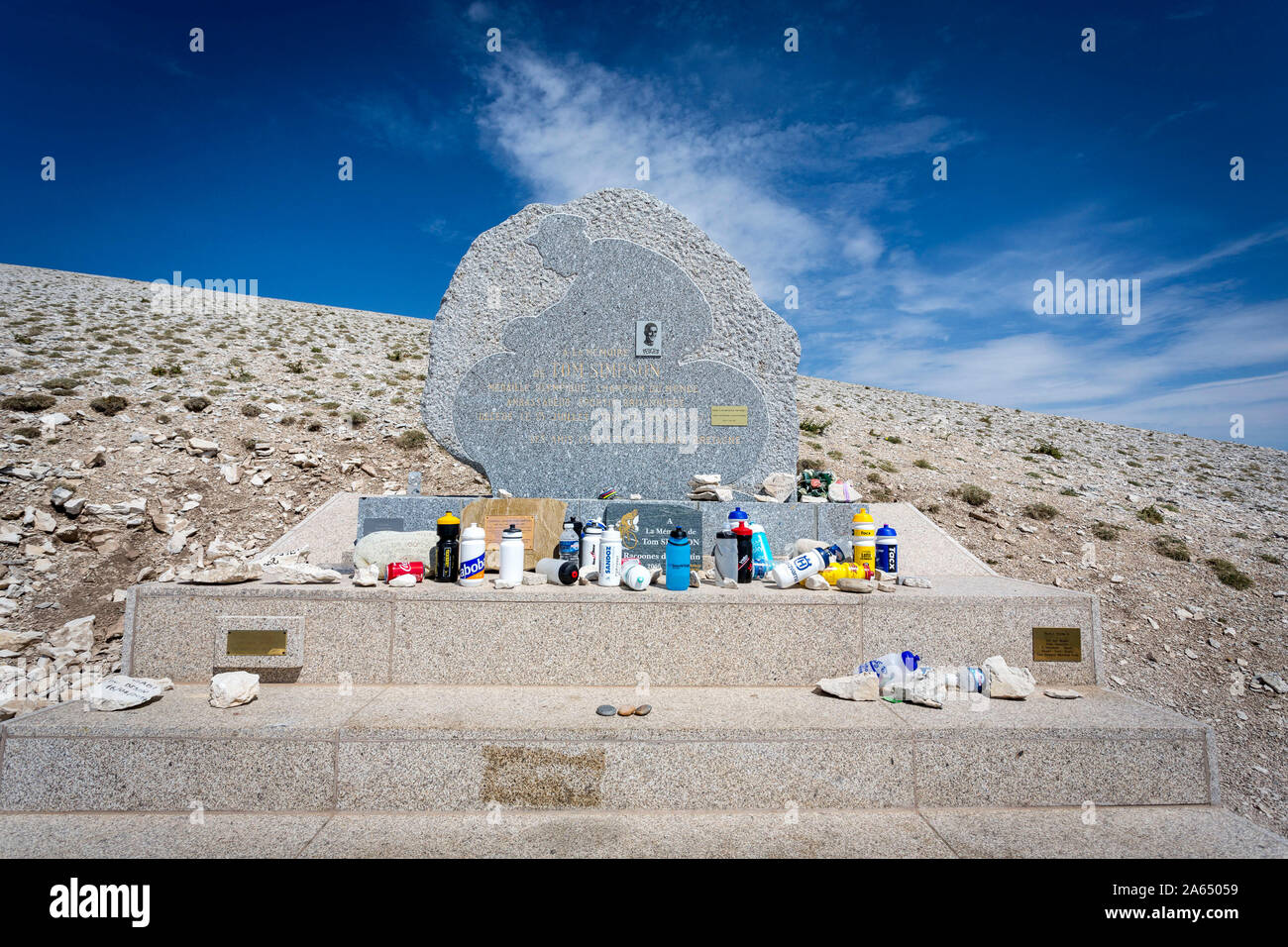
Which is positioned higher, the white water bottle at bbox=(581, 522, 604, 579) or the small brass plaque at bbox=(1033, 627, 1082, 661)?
the white water bottle at bbox=(581, 522, 604, 579)

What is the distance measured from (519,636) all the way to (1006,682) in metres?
3.10

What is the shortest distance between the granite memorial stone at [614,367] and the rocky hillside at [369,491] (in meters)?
4.68

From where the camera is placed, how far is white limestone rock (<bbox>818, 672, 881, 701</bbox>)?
11.7 feet

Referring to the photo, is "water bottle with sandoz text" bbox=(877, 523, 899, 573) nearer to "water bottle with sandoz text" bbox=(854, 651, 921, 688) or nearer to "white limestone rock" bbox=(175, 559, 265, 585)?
"water bottle with sandoz text" bbox=(854, 651, 921, 688)

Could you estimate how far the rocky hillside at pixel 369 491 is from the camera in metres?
6.66

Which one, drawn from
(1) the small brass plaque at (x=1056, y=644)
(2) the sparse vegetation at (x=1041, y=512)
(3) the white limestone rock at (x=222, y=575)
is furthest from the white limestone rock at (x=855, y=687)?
(2) the sparse vegetation at (x=1041, y=512)

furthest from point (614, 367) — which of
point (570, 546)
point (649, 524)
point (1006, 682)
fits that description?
point (1006, 682)

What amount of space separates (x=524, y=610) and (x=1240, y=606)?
1023cm

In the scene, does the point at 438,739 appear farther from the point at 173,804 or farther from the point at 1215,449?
the point at 1215,449

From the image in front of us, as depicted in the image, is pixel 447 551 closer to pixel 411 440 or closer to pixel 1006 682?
pixel 1006 682

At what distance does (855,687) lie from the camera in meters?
3.58

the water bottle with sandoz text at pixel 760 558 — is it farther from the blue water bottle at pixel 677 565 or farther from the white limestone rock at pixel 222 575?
the white limestone rock at pixel 222 575

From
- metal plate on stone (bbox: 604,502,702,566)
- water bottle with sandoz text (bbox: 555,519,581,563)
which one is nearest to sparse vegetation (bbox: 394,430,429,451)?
metal plate on stone (bbox: 604,502,702,566)

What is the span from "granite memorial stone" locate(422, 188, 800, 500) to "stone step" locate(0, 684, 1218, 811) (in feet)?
12.4
